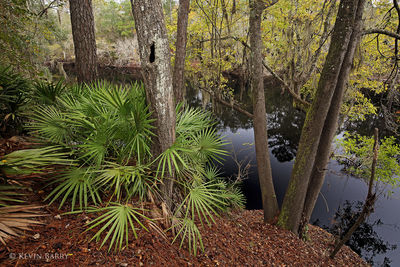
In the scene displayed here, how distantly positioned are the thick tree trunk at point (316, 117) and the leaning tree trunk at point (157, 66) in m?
2.48

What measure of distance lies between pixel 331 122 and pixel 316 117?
383 millimetres

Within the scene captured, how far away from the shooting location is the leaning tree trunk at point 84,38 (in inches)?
152

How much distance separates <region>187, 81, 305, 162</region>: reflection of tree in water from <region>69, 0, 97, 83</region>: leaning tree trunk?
622 cm

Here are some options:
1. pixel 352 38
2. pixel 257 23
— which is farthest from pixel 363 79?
pixel 257 23

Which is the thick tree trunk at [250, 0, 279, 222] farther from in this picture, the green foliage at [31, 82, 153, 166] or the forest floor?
the green foliage at [31, 82, 153, 166]

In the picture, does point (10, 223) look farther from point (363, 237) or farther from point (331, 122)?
point (363, 237)

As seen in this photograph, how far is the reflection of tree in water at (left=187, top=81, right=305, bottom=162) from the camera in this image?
10844mm

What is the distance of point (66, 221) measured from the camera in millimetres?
1674

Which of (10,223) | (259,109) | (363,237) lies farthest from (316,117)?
(363,237)

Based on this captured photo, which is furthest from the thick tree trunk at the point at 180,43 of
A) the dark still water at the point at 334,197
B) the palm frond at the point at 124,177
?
the palm frond at the point at 124,177

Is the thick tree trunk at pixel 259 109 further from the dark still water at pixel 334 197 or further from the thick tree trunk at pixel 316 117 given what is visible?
the dark still water at pixel 334 197

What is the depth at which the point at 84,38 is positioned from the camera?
4.02m

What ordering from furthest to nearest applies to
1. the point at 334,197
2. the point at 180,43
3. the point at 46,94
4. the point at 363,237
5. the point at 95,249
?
the point at 334,197 → the point at 363,237 → the point at 180,43 → the point at 46,94 → the point at 95,249

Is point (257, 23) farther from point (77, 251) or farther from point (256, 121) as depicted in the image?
point (77, 251)
